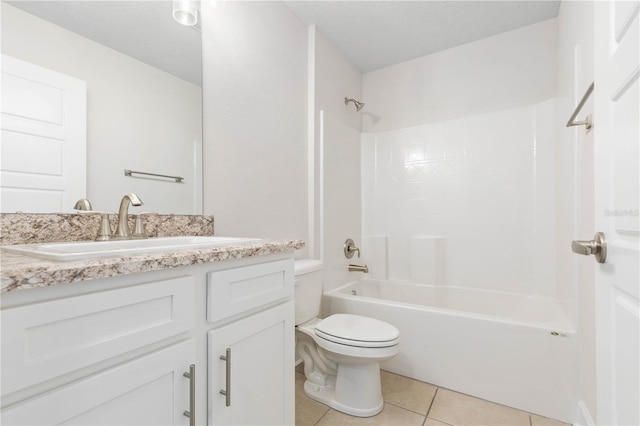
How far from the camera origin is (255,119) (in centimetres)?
176

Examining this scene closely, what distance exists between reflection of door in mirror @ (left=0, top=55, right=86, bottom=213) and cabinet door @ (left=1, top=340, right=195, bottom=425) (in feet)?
2.21

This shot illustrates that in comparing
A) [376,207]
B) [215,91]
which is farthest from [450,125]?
[215,91]

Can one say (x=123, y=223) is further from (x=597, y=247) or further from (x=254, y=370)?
(x=597, y=247)

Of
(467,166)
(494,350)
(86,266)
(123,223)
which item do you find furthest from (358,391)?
(467,166)

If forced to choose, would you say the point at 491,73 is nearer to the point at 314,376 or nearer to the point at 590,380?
the point at 590,380

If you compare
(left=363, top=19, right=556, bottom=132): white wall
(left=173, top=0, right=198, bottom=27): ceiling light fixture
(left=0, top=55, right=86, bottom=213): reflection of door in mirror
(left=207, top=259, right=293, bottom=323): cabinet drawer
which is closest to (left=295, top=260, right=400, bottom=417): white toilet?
(left=207, top=259, right=293, bottom=323): cabinet drawer

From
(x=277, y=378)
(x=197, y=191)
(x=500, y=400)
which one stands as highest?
(x=197, y=191)

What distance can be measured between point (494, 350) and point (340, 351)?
0.85 metres

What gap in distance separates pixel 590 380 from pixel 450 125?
6.12ft

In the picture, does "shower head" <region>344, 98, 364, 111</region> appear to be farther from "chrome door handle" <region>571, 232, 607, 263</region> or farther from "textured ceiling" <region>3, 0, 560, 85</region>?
"chrome door handle" <region>571, 232, 607, 263</region>

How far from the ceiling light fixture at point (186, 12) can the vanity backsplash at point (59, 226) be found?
91cm

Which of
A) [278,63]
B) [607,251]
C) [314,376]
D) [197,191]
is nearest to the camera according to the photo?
[607,251]

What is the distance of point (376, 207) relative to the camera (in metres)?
2.82

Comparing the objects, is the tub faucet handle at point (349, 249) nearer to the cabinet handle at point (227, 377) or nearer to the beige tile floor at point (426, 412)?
the beige tile floor at point (426, 412)
